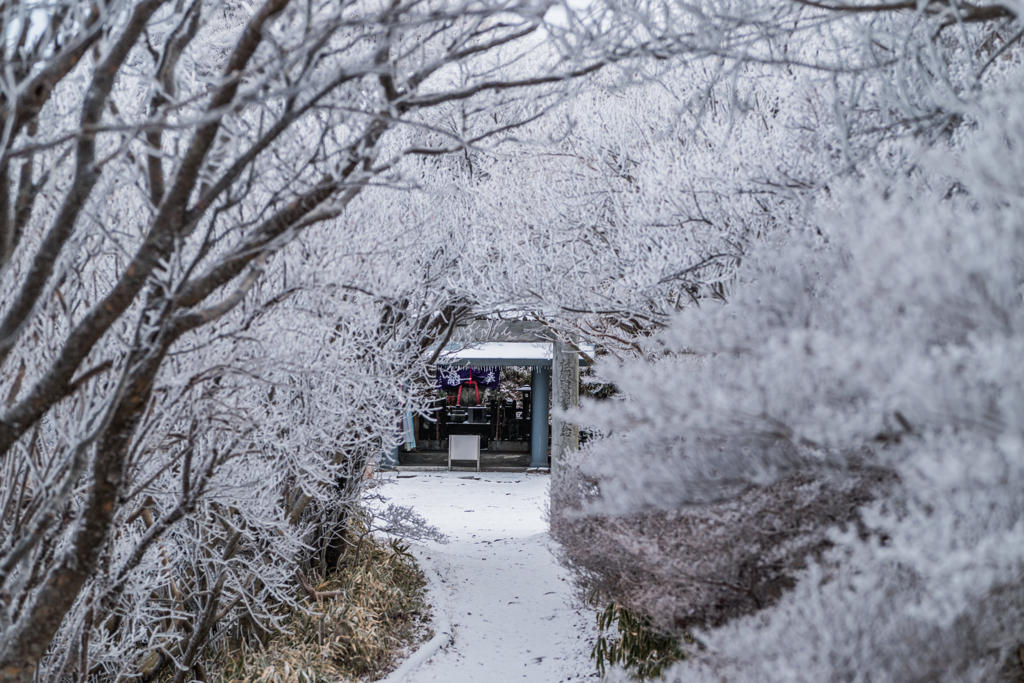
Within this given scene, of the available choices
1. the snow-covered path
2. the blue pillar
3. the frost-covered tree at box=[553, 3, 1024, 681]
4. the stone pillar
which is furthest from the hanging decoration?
the frost-covered tree at box=[553, 3, 1024, 681]

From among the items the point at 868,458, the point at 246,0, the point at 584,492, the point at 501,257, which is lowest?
the point at 584,492

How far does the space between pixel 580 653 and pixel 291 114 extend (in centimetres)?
662

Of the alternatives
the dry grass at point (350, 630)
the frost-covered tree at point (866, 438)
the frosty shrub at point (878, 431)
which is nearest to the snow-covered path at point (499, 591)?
the dry grass at point (350, 630)

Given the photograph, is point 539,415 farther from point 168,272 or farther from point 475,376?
point 168,272

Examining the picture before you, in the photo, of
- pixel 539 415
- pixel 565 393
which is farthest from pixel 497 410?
pixel 565 393

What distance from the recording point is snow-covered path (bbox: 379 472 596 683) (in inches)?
299

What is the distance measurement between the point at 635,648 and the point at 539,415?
451 inches

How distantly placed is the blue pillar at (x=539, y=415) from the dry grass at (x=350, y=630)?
786 cm

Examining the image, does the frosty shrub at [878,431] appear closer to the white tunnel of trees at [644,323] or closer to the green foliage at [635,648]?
the white tunnel of trees at [644,323]

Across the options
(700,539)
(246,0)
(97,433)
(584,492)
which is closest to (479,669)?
(584,492)

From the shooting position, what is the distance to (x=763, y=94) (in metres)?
7.92

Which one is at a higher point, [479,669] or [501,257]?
[501,257]

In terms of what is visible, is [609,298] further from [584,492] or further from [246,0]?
[246,0]

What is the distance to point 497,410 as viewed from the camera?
18.6 metres
